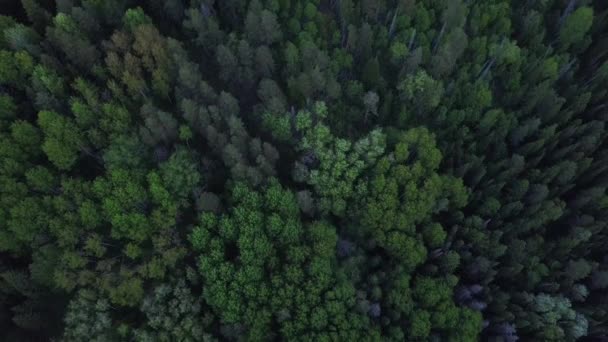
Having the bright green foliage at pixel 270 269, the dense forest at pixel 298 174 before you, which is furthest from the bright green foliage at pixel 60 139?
the bright green foliage at pixel 270 269

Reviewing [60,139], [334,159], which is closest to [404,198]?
[334,159]

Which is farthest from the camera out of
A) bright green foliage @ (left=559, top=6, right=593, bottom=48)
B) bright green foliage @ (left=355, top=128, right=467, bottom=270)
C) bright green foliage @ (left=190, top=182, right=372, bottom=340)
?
bright green foliage @ (left=559, top=6, right=593, bottom=48)

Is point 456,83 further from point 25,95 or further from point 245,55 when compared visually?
point 25,95

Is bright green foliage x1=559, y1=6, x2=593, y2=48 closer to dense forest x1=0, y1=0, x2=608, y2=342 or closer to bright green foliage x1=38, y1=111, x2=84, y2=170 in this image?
dense forest x1=0, y1=0, x2=608, y2=342

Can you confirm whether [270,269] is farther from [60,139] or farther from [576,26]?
[576,26]

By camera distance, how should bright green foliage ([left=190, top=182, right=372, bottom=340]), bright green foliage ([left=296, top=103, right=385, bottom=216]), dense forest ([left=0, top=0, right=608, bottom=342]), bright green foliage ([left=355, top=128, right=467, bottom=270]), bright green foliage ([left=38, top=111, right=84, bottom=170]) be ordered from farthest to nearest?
1. bright green foliage ([left=296, top=103, right=385, bottom=216])
2. bright green foliage ([left=355, top=128, right=467, bottom=270])
3. bright green foliage ([left=38, top=111, right=84, bottom=170])
4. dense forest ([left=0, top=0, right=608, bottom=342])
5. bright green foliage ([left=190, top=182, right=372, bottom=340])

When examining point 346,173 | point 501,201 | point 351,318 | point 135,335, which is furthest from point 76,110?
point 501,201

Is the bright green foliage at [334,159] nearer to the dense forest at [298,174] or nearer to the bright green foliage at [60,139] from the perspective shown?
the dense forest at [298,174]

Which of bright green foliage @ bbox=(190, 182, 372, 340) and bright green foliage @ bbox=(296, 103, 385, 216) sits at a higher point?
bright green foliage @ bbox=(296, 103, 385, 216)

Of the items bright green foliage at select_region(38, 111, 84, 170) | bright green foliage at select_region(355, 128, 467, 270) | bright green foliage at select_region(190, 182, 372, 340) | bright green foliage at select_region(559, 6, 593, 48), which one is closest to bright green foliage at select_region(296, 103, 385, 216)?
bright green foliage at select_region(355, 128, 467, 270)
